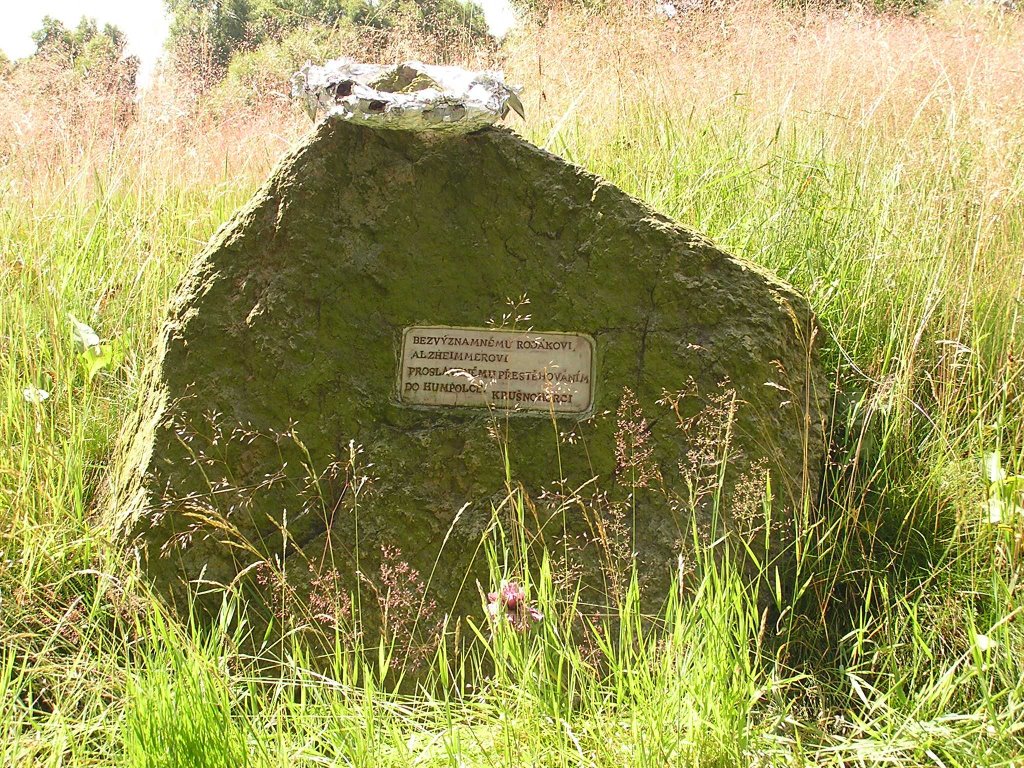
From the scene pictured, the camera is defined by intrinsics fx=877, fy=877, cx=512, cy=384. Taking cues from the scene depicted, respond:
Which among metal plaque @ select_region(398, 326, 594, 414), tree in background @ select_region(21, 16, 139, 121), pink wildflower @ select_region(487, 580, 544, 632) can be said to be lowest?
pink wildflower @ select_region(487, 580, 544, 632)

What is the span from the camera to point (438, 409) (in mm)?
2117

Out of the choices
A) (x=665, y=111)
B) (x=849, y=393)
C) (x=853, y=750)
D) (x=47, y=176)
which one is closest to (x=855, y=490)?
(x=849, y=393)

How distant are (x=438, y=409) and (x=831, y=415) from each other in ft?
3.35

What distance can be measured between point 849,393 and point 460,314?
1.13 meters

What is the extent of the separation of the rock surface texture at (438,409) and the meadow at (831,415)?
17cm

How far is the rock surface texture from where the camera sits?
2.05 metres

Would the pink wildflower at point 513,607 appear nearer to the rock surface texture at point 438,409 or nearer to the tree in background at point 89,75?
the rock surface texture at point 438,409

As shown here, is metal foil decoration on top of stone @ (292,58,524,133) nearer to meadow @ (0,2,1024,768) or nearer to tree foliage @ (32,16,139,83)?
meadow @ (0,2,1024,768)

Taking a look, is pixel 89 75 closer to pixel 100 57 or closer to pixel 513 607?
pixel 100 57

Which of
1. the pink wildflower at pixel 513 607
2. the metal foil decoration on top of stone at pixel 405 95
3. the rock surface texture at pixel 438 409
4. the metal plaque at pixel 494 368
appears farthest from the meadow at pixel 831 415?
the metal foil decoration on top of stone at pixel 405 95

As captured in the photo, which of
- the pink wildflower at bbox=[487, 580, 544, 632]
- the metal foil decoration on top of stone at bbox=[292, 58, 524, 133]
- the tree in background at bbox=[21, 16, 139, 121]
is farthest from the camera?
the tree in background at bbox=[21, 16, 139, 121]

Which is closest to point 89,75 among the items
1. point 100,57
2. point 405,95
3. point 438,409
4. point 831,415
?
point 100,57

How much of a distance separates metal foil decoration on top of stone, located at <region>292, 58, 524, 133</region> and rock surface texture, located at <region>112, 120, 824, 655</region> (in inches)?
2.7

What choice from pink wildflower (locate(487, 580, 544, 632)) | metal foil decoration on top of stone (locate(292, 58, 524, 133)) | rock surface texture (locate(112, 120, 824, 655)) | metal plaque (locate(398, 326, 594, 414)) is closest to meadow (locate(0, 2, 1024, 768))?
pink wildflower (locate(487, 580, 544, 632))
